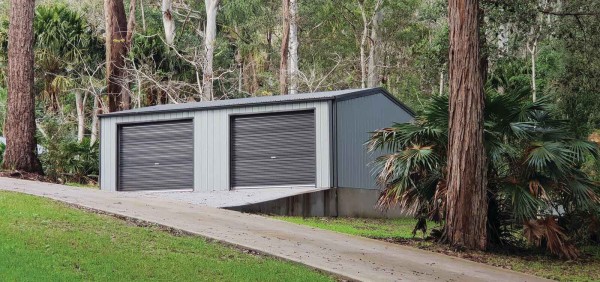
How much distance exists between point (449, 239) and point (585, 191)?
2.48 m

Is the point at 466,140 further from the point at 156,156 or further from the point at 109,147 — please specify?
the point at 109,147

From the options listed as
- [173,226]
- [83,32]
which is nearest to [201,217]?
[173,226]

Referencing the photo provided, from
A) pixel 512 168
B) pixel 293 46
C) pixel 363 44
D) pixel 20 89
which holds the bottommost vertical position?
pixel 512 168

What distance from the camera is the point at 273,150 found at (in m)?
25.3

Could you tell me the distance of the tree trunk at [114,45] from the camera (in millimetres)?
36000

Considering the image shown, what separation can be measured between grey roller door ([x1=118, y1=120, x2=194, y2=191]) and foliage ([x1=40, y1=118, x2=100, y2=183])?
13.5 ft

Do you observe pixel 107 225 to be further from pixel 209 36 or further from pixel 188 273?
pixel 209 36

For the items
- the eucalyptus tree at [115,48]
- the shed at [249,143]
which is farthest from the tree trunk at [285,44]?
the shed at [249,143]

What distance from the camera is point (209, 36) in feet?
143

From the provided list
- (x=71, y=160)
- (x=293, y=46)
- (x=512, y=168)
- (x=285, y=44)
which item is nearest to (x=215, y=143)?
(x=71, y=160)

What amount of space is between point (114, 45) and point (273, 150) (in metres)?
13.5

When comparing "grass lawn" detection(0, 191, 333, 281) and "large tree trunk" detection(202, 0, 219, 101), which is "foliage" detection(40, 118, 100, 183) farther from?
"grass lawn" detection(0, 191, 333, 281)

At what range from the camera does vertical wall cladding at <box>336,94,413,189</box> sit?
2455 cm

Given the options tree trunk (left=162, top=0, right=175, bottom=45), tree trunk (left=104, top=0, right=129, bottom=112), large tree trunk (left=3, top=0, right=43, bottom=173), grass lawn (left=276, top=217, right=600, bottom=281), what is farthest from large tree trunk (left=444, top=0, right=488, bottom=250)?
tree trunk (left=162, top=0, right=175, bottom=45)
